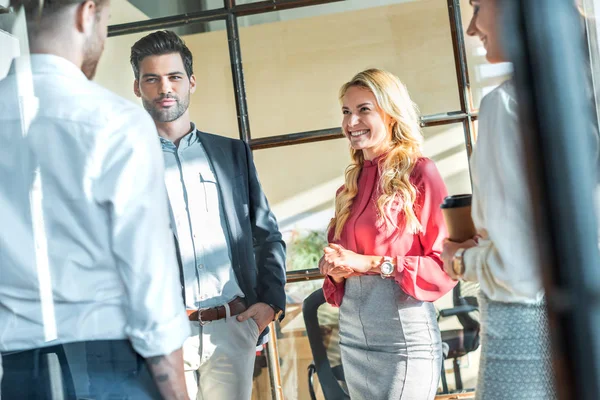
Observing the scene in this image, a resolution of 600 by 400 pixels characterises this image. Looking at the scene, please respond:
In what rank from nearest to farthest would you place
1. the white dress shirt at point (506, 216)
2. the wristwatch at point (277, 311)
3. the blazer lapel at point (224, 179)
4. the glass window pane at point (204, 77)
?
the white dress shirt at point (506, 216) < the glass window pane at point (204, 77) < the blazer lapel at point (224, 179) < the wristwatch at point (277, 311)

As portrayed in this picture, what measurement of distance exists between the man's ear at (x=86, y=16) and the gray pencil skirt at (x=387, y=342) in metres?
0.76

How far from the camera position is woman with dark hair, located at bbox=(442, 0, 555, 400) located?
4.00ft

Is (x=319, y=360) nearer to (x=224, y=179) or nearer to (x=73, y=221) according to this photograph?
(x=224, y=179)

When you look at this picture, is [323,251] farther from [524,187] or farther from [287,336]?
[524,187]

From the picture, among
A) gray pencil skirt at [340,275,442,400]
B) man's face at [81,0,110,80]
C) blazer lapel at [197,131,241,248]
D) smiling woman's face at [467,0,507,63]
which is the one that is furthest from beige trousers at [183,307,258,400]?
smiling woman's face at [467,0,507,63]

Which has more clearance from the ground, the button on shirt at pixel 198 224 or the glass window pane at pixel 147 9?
the glass window pane at pixel 147 9

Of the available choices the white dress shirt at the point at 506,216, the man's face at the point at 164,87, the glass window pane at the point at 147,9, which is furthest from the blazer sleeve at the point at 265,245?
the white dress shirt at the point at 506,216

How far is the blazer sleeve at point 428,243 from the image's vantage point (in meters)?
1.35

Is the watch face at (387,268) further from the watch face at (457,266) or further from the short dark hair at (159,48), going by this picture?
the short dark hair at (159,48)

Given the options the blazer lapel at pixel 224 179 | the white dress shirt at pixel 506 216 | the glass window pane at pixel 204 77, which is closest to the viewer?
the white dress shirt at pixel 506 216

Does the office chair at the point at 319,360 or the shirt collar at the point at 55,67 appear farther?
the office chair at the point at 319,360

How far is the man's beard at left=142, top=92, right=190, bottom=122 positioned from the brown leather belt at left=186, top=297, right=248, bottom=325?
0.36 meters

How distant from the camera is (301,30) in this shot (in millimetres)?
1608

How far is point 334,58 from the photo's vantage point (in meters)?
1.58
